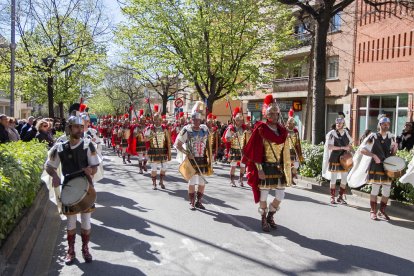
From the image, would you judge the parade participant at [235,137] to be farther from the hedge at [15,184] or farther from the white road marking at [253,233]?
the hedge at [15,184]

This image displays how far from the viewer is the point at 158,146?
41.1ft

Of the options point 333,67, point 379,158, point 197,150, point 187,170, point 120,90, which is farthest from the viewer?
point 120,90

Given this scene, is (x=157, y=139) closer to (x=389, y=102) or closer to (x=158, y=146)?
(x=158, y=146)

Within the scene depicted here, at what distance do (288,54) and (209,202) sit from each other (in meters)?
24.5

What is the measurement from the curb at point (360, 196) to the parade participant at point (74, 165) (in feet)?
20.4

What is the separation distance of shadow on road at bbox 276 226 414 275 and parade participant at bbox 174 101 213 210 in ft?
9.61

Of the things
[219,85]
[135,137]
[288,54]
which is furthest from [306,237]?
[288,54]

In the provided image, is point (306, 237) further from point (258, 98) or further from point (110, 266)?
point (258, 98)

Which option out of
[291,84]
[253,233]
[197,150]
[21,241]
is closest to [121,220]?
[197,150]

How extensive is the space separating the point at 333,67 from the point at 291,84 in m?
4.36

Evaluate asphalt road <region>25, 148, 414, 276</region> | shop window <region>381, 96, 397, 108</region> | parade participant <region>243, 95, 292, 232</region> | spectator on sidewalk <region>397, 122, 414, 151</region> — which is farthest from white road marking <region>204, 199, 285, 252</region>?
shop window <region>381, 96, 397, 108</region>

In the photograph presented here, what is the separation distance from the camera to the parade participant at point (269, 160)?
24.7 ft

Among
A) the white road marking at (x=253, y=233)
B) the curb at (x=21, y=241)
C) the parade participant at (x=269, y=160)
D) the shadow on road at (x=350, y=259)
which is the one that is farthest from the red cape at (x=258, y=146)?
the curb at (x=21, y=241)

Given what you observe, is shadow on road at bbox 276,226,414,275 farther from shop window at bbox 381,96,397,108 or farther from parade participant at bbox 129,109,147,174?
shop window at bbox 381,96,397,108
